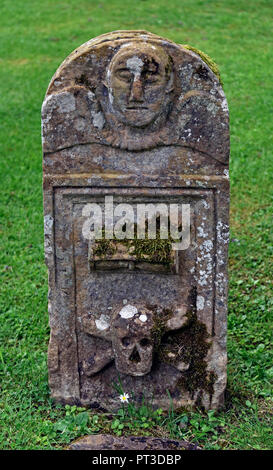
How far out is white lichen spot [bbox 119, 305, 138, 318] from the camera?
3.82 metres

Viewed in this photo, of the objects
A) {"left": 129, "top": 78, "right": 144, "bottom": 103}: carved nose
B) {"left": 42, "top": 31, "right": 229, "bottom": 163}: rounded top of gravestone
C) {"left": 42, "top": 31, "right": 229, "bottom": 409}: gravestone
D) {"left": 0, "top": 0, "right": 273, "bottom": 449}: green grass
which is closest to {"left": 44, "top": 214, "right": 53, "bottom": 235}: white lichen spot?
{"left": 42, "top": 31, "right": 229, "bottom": 409}: gravestone

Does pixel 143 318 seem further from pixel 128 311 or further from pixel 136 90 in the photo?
pixel 136 90

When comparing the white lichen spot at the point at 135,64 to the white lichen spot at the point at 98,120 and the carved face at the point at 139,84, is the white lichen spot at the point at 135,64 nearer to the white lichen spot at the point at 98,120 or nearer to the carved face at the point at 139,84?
the carved face at the point at 139,84

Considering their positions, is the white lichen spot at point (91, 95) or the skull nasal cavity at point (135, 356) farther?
the skull nasal cavity at point (135, 356)

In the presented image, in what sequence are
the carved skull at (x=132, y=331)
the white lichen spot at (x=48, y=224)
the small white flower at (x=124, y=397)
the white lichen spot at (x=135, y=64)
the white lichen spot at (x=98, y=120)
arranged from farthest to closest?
the small white flower at (x=124, y=397) → the carved skull at (x=132, y=331) → the white lichen spot at (x=48, y=224) → the white lichen spot at (x=98, y=120) → the white lichen spot at (x=135, y=64)

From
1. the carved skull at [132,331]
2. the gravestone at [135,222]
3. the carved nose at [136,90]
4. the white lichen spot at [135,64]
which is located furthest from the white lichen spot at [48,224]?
the white lichen spot at [135,64]

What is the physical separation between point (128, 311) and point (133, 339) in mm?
172

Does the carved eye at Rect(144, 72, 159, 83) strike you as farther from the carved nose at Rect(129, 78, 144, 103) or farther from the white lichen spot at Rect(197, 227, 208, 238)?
the white lichen spot at Rect(197, 227, 208, 238)

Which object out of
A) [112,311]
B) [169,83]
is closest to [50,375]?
[112,311]

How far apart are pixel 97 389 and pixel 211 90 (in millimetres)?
1956

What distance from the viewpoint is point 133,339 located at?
3822mm

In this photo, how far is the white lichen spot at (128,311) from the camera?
3820 mm

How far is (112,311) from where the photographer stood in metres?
3.86

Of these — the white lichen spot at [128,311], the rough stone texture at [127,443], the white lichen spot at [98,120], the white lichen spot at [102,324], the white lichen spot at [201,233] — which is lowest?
the rough stone texture at [127,443]
